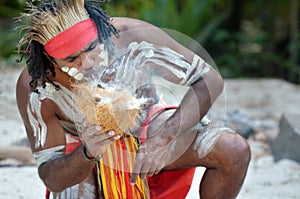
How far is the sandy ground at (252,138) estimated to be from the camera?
3343mm

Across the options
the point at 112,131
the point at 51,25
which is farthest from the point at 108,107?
the point at 51,25

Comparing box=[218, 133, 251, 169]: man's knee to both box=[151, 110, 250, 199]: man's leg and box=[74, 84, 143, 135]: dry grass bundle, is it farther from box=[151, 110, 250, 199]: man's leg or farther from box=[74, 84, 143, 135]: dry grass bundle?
box=[74, 84, 143, 135]: dry grass bundle

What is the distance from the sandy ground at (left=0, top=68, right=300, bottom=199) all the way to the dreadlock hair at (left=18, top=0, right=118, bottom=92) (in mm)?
497

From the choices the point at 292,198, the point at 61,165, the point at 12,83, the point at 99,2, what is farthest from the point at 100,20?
the point at 12,83

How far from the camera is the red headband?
7.33ft

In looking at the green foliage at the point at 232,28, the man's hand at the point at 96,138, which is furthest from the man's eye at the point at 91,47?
the green foliage at the point at 232,28

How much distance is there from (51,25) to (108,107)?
0.38m

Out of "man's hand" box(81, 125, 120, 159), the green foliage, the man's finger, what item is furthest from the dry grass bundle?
the green foliage

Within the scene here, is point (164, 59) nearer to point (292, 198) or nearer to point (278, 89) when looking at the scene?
point (292, 198)

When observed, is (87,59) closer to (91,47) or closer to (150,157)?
(91,47)

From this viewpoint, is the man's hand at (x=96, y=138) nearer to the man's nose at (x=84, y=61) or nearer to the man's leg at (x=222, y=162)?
the man's nose at (x=84, y=61)

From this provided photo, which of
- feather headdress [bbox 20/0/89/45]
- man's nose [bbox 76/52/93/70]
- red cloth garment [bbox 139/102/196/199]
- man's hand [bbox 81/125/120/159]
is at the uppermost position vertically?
feather headdress [bbox 20/0/89/45]

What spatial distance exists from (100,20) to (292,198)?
5.19ft

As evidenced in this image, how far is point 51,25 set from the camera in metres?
2.27
